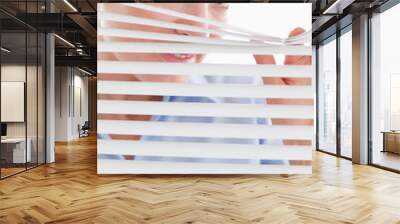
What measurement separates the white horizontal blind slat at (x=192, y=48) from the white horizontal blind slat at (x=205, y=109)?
0.88 metres

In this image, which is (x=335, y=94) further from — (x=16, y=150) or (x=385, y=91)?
(x=16, y=150)

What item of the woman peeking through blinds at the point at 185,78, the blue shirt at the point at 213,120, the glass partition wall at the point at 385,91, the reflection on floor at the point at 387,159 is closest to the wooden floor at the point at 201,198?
the blue shirt at the point at 213,120

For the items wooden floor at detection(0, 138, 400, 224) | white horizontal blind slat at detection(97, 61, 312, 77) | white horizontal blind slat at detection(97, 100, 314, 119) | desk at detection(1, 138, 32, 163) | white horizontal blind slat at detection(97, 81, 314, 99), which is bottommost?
wooden floor at detection(0, 138, 400, 224)

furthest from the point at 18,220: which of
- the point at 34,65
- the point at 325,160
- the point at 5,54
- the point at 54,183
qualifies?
the point at 325,160

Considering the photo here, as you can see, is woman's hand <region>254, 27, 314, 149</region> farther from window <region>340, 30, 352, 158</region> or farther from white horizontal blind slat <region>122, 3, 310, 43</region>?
window <region>340, 30, 352, 158</region>

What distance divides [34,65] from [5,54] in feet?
3.66

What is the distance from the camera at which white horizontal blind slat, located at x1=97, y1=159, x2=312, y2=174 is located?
19.9 feet

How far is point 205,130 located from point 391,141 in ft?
12.5

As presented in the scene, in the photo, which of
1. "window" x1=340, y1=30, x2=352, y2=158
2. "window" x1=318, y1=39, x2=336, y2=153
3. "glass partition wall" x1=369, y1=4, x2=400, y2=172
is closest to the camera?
"glass partition wall" x1=369, y1=4, x2=400, y2=172

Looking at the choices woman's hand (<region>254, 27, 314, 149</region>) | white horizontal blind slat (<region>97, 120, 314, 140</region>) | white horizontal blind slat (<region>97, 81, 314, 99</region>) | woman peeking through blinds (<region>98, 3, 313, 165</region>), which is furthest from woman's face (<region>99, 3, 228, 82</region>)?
woman's hand (<region>254, 27, 314, 149</region>)

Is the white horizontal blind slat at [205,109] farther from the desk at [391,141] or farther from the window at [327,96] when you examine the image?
the window at [327,96]

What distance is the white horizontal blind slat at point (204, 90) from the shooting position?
600 cm

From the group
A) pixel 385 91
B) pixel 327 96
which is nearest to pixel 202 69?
pixel 385 91

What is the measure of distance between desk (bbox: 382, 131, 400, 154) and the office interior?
0.02 meters
